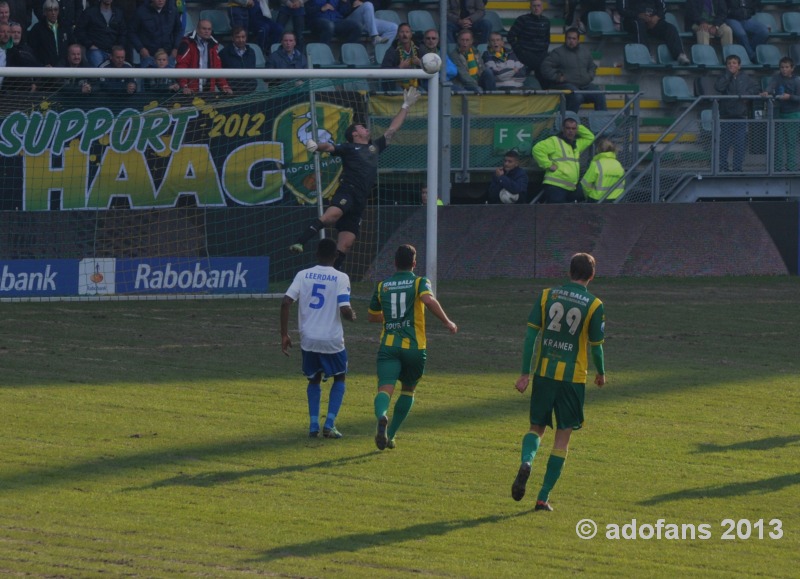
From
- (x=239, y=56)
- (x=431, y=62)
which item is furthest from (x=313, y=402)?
(x=239, y=56)

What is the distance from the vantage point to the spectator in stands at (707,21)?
26.2m

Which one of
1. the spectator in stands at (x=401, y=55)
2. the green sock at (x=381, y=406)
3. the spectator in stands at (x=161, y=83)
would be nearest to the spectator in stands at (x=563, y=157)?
the spectator in stands at (x=401, y=55)

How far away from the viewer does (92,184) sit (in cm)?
1881

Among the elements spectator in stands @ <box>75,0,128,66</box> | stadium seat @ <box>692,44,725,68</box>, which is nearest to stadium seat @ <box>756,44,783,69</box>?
stadium seat @ <box>692,44,725,68</box>

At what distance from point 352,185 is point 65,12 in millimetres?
5464

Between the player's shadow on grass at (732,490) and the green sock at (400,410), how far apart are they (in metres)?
2.09

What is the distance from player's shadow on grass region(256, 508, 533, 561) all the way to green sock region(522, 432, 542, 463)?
36cm

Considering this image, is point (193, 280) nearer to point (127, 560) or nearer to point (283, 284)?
point (283, 284)

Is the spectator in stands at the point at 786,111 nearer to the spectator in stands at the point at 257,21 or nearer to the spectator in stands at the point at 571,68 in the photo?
the spectator in stands at the point at 571,68

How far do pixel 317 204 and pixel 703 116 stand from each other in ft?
23.3

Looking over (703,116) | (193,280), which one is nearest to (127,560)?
(193,280)

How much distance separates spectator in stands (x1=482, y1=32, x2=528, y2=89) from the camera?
74.9 feet

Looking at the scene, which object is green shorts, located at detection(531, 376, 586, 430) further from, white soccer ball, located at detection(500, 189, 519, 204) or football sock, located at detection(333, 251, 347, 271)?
white soccer ball, located at detection(500, 189, 519, 204)

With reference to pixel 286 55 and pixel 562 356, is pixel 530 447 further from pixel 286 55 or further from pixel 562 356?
pixel 286 55
